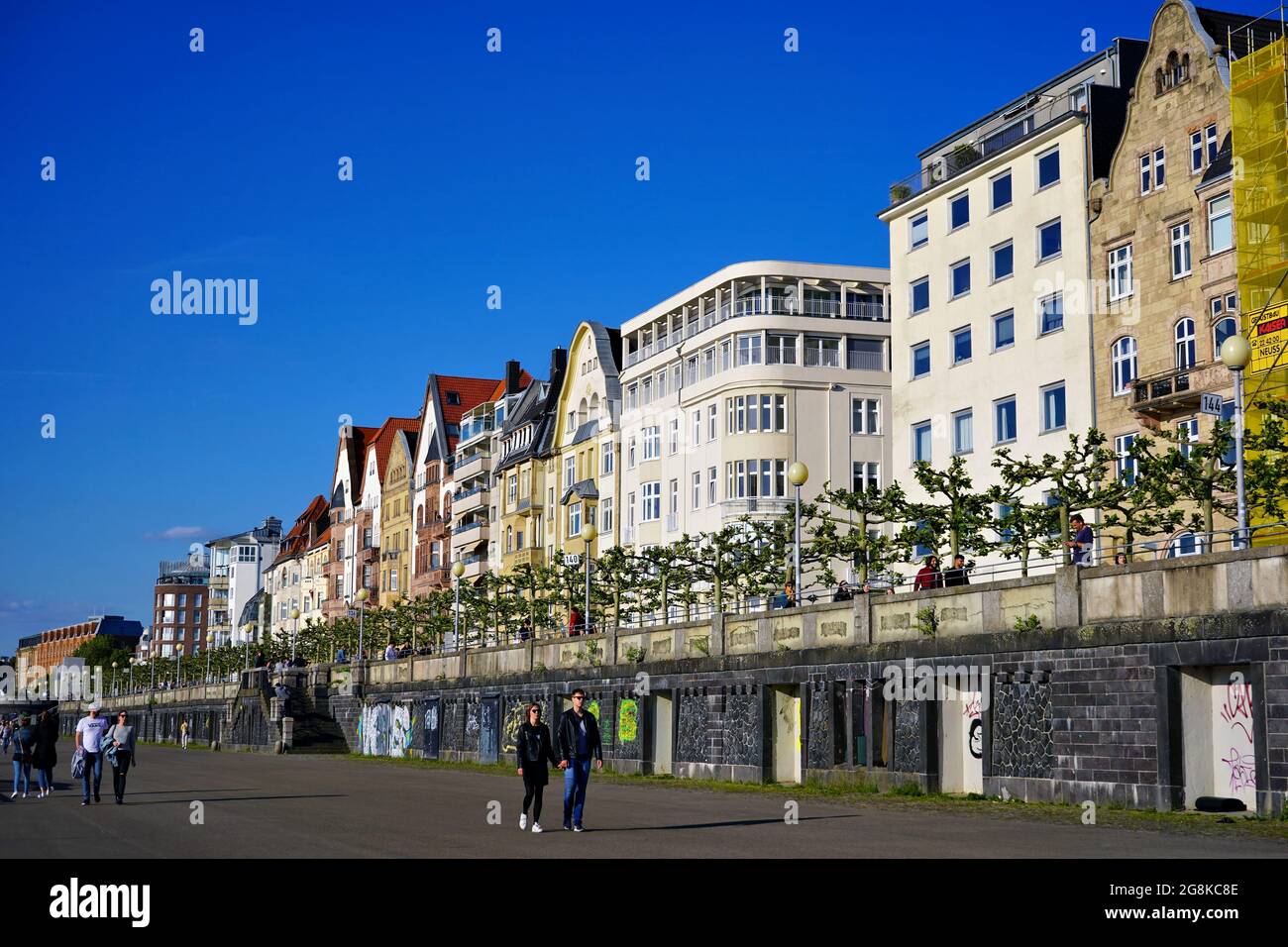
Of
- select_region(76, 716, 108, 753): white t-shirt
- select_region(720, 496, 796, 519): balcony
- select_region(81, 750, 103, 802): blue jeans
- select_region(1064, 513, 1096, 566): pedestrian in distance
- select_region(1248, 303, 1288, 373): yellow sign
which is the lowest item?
select_region(81, 750, 103, 802): blue jeans

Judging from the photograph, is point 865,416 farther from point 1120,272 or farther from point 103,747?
point 103,747

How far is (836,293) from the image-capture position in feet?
215

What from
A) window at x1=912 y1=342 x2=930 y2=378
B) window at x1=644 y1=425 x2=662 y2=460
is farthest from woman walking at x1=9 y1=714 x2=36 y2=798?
window at x1=644 y1=425 x2=662 y2=460

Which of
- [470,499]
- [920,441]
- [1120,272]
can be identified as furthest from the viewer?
[470,499]

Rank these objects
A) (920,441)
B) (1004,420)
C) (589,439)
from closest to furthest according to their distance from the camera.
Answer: (1004,420) → (920,441) → (589,439)

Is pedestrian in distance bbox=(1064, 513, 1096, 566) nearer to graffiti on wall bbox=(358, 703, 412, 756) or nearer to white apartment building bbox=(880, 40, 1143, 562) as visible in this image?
white apartment building bbox=(880, 40, 1143, 562)

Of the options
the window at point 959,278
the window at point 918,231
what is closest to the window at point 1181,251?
the window at point 959,278

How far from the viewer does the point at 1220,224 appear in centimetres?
4272

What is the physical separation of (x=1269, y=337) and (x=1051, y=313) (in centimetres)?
858

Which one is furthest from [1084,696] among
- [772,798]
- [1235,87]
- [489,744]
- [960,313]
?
[489,744]

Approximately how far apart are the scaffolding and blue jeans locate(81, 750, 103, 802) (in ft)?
95.0

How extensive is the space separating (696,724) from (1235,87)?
22.3m

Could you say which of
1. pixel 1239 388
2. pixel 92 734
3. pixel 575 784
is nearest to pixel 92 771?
pixel 92 734

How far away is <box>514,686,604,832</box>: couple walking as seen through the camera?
21.2 meters
